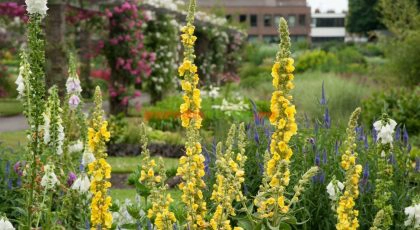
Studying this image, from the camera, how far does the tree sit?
5944 cm

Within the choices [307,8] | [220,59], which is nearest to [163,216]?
[220,59]

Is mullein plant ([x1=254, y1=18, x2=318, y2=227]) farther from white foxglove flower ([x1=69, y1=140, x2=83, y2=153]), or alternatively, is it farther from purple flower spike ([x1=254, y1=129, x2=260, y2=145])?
white foxglove flower ([x1=69, y1=140, x2=83, y2=153])

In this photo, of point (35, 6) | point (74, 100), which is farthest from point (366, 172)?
point (35, 6)

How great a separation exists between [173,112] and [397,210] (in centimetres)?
865

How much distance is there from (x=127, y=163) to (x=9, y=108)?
27.9 feet

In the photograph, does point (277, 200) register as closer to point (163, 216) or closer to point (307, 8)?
point (163, 216)

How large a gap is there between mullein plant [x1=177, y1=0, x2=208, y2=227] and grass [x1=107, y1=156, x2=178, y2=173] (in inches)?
248

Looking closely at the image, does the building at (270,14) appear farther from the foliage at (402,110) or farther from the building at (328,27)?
the foliage at (402,110)

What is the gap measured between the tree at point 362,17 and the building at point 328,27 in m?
40.8

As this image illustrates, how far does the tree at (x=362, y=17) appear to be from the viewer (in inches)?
2340

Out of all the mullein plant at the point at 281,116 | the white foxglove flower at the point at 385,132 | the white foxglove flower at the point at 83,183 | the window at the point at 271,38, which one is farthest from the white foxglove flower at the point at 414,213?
the window at the point at 271,38

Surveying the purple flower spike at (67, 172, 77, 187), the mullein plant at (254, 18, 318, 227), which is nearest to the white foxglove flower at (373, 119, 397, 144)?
the mullein plant at (254, 18, 318, 227)

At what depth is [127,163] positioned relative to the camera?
10281mm

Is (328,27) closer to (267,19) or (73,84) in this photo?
(267,19)
